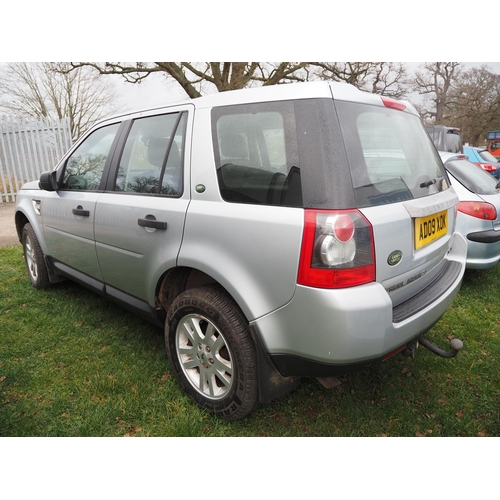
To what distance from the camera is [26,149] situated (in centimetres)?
1045

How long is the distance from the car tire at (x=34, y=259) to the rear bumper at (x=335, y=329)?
10.2 feet

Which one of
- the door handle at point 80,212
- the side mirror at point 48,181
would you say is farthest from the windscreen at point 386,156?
the side mirror at point 48,181

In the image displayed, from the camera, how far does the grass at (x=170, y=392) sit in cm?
219

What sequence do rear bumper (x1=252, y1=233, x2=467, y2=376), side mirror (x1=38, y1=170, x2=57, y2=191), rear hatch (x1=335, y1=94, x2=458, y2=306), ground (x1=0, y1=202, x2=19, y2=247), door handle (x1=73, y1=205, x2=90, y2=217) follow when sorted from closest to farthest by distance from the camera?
rear bumper (x1=252, y1=233, x2=467, y2=376)
rear hatch (x1=335, y1=94, x2=458, y2=306)
door handle (x1=73, y1=205, x2=90, y2=217)
side mirror (x1=38, y1=170, x2=57, y2=191)
ground (x1=0, y1=202, x2=19, y2=247)

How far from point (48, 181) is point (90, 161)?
0.52 meters

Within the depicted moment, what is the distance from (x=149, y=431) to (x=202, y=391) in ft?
1.19

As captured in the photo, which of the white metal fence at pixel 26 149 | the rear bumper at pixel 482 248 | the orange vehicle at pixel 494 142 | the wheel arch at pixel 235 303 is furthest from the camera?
the orange vehicle at pixel 494 142

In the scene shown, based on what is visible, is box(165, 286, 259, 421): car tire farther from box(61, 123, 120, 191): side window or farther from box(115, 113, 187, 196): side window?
box(61, 123, 120, 191): side window

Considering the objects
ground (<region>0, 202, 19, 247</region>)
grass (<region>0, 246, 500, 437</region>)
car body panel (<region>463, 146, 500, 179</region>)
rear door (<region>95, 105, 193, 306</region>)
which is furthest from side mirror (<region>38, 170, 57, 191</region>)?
car body panel (<region>463, 146, 500, 179</region>)

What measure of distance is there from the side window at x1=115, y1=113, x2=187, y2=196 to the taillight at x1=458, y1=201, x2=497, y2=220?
10.5ft

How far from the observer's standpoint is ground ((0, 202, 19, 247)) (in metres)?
6.81

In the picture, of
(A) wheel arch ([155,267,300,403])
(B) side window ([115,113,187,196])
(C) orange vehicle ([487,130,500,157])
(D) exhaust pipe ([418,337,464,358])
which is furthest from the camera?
(C) orange vehicle ([487,130,500,157])

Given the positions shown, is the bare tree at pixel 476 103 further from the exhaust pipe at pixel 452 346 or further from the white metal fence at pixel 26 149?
Answer: the exhaust pipe at pixel 452 346

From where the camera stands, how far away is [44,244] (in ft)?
12.5
